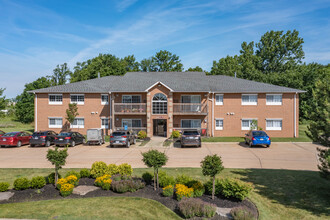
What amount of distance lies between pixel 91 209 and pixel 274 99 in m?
27.7

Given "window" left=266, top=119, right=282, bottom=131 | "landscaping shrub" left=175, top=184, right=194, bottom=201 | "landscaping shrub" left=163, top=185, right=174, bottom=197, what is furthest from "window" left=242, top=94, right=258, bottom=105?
"landscaping shrub" left=175, top=184, right=194, bottom=201

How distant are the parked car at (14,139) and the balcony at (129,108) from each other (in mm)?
10322

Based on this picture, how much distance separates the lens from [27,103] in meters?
59.4

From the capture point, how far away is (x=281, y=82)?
4231 cm

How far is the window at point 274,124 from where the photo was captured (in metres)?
29.9

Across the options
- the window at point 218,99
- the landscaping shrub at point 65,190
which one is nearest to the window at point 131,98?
the window at point 218,99

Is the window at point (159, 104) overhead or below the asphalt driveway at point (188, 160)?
overhead

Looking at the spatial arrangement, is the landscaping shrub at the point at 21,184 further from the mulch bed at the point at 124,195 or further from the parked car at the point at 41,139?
the parked car at the point at 41,139

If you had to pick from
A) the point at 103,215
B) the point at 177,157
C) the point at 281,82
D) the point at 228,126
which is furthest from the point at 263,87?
the point at 103,215

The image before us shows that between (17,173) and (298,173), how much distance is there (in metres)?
15.3

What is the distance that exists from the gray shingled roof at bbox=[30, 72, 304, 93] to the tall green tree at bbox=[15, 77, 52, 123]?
107ft

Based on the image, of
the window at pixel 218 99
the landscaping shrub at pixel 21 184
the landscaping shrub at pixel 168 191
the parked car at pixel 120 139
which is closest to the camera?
the landscaping shrub at pixel 168 191

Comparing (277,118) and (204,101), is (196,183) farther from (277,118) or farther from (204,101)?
(277,118)

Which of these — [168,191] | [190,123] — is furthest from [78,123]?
[168,191]
